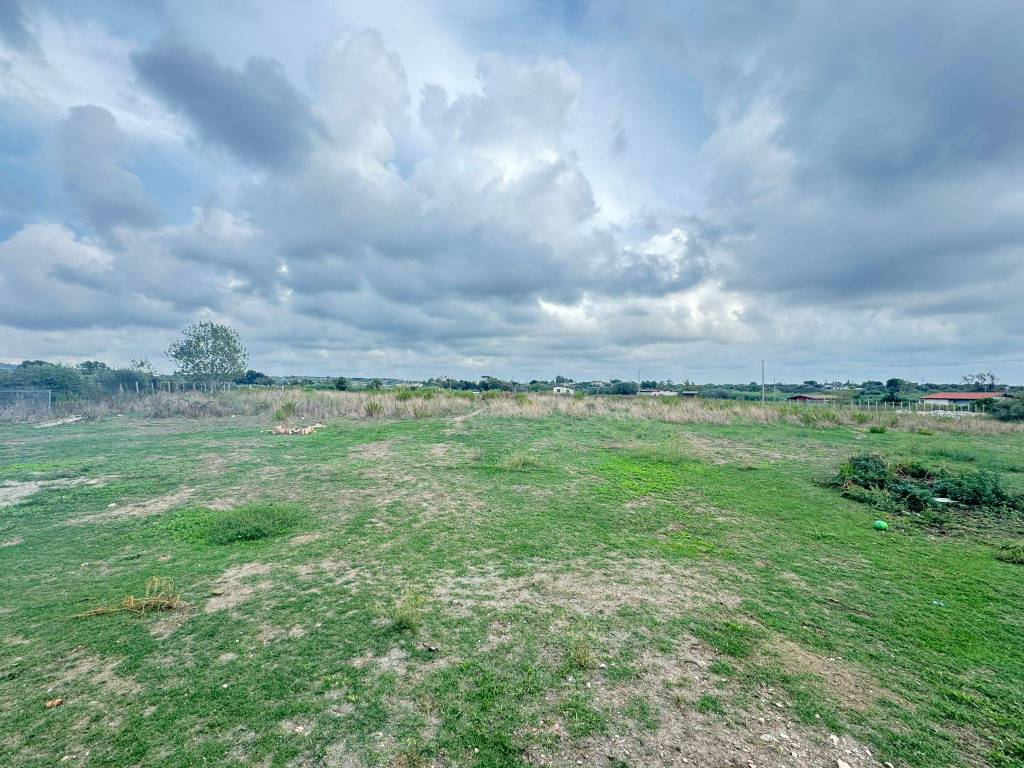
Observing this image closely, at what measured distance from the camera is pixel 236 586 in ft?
13.9

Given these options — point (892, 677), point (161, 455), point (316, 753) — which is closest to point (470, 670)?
point (316, 753)

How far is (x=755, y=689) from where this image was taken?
2.79 meters

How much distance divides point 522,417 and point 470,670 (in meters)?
17.5

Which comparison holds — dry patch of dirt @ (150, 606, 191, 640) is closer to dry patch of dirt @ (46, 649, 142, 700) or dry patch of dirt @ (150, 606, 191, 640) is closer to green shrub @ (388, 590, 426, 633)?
dry patch of dirt @ (46, 649, 142, 700)

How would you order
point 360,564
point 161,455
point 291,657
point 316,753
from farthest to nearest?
point 161,455
point 360,564
point 291,657
point 316,753

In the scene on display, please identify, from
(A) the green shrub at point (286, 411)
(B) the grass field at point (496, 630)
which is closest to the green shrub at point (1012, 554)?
(B) the grass field at point (496, 630)

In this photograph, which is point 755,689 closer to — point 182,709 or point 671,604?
point 671,604

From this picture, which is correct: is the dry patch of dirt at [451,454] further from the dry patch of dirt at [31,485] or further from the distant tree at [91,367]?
the distant tree at [91,367]

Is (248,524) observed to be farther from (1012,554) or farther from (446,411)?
(446,411)

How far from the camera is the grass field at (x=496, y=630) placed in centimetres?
239

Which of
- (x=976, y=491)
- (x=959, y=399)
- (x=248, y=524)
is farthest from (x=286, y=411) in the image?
(x=959, y=399)

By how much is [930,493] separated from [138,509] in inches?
506

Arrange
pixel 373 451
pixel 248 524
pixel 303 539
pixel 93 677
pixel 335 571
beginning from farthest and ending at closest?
pixel 373 451 → pixel 248 524 → pixel 303 539 → pixel 335 571 → pixel 93 677

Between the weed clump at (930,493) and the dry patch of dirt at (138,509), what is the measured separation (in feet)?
38.0
